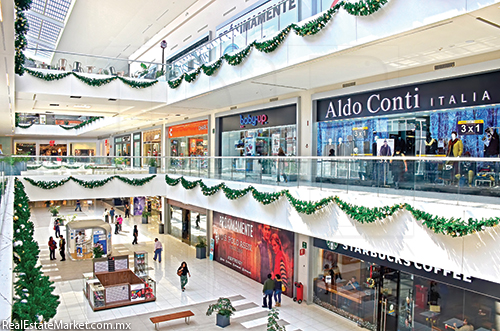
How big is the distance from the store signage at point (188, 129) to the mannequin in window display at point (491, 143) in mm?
14450

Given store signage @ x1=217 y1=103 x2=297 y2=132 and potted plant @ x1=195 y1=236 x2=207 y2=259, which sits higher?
store signage @ x1=217 y1=103 x2=297 y2=132

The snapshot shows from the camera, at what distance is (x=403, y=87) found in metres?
10.2

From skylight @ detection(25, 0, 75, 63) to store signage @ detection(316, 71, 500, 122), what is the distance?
1160 centimetres

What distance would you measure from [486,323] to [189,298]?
9035 millimetres

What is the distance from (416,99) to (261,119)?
291 inches

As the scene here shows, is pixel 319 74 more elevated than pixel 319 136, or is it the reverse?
pixel 319 74

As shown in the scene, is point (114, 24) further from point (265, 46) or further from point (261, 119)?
point (265, 46)

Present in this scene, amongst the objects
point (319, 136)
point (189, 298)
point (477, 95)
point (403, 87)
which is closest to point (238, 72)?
point (319, 136)

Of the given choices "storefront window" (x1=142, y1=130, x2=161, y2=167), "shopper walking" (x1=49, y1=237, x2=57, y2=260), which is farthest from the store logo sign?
"storefront window" (x1=142, y1=130, x2=161, y2=167)

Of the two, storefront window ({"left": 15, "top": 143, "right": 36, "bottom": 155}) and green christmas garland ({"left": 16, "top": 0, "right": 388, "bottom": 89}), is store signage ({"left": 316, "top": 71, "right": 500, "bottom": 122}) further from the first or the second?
storefront window ({"left": 15, "top": 143, "right": 36, "bottom": 155})

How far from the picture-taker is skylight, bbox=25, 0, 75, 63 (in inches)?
599

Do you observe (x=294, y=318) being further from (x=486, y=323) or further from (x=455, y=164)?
(x=455, y=164)

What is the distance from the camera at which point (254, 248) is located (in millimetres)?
15648

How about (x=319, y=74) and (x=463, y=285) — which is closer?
(x=463, y=285)
